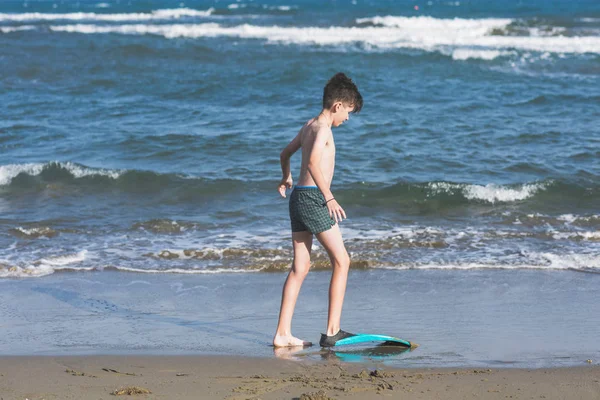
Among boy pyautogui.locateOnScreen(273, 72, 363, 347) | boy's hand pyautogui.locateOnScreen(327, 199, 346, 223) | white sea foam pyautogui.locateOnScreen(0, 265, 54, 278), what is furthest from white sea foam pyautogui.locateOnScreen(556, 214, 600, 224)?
white sea foam pyautogui.locateOnScreen(0, 265, 54, 278)

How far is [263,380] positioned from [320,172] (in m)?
1.19

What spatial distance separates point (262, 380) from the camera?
398cm

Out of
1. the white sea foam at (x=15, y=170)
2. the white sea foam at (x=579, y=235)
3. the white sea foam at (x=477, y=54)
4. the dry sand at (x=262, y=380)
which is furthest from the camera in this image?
the white sea foam at (x=477, y=54)

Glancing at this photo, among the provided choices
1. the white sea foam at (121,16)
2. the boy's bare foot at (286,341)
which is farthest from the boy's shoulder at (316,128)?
the white sea foam at (121,16)

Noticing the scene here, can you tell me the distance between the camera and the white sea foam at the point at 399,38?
75.4 feet

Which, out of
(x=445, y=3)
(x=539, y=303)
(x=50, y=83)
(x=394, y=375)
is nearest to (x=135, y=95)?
(x=50, y=83)

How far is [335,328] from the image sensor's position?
15.4ft

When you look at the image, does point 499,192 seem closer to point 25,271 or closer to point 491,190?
point 491,190

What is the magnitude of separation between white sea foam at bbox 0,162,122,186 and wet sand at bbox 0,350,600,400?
578cm

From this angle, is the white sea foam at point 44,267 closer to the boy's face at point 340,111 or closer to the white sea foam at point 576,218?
the boy's face at point 340,111

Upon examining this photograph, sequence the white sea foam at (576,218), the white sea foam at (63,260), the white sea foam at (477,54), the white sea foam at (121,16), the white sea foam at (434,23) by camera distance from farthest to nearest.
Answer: the white sea foam at (121,16) < the white sea foam at (434,23) < the white sea foam at (477,54) < the white sea foam at (576,218) < the white sea foam at (63,260)


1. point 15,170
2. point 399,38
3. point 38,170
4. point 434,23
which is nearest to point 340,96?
point 38,170

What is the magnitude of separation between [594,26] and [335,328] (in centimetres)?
2901

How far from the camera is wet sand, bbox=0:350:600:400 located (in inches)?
147
